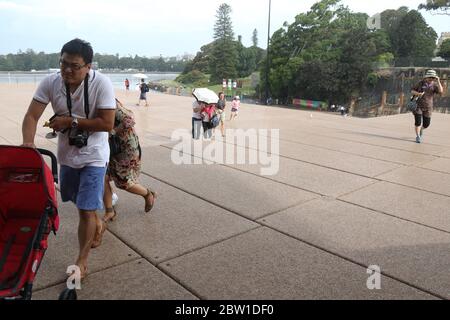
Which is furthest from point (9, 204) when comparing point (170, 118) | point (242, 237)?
point (170, 118)

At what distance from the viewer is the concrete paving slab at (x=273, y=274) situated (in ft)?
9.02

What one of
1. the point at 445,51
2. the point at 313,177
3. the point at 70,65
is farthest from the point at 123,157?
the point at 445,51

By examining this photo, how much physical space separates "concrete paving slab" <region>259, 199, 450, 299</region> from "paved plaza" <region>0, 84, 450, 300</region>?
0.4 inches

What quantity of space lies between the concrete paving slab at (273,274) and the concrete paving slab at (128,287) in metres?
0.11

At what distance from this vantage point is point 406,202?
4.75m

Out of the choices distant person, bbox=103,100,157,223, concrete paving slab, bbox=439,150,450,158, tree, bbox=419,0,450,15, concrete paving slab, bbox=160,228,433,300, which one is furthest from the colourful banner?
concrete paving slab, bbox=160,228,433,300

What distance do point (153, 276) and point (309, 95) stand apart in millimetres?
50452

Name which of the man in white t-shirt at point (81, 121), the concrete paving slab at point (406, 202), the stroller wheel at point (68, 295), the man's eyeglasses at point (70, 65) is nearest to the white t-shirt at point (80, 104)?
the man in white t-shirt at point (81, 121)

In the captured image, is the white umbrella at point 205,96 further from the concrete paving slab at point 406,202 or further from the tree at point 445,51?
the tree at point 445,51

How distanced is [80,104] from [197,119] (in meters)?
5.88

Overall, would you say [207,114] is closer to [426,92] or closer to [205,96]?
[205,96]

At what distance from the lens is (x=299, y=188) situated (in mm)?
5320

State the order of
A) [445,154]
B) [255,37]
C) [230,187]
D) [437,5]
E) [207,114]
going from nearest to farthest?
[230,187], [445,154], [207,114], [437,5], [255,37]
